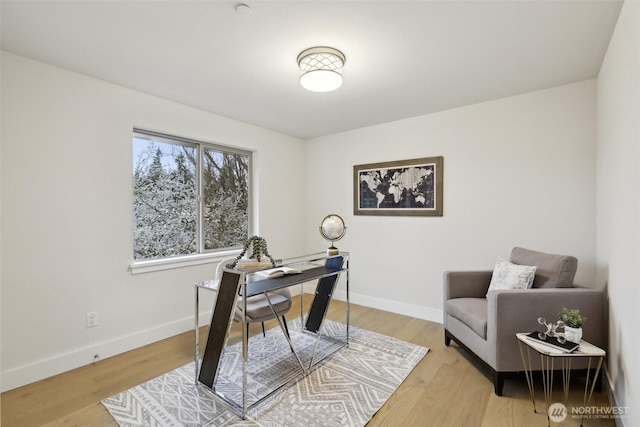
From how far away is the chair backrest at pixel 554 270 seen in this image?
2213 mm

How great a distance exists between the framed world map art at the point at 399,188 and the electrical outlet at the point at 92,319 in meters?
3.00

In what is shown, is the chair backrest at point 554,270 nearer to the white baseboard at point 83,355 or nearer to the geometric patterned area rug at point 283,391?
the geometric patterned area rug at point 283,391

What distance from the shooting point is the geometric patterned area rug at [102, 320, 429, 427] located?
178 cm

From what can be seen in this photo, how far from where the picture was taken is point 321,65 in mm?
2068

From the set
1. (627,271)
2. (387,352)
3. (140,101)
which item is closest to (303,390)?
(387,352)

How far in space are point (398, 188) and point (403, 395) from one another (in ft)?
7.55

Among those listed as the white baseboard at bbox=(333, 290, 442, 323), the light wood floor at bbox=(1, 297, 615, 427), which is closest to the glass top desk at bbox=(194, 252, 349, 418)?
the light wood floor at bbox=(1, 297, 615, 427)

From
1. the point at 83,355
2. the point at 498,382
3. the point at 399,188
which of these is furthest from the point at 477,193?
the point at 83,355

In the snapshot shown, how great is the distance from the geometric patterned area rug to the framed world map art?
1.57 meters

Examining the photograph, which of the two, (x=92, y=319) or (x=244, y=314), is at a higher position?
(x=244, y=314)

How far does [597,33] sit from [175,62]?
2.87m

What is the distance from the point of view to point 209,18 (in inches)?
67.1

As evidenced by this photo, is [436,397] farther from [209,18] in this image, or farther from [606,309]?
[209,18]

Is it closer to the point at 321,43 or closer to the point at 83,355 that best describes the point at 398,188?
the point at 321,43
